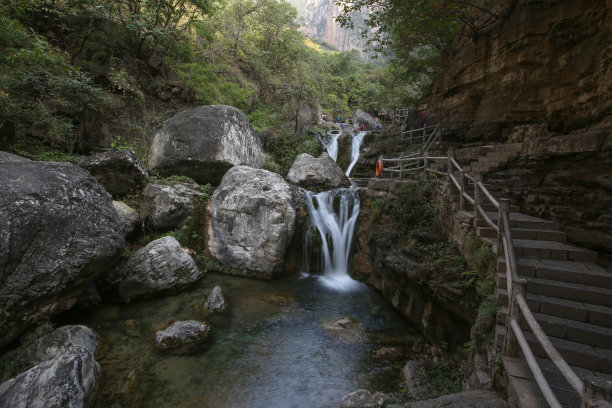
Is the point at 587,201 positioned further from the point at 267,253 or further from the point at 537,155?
the point at 267,253

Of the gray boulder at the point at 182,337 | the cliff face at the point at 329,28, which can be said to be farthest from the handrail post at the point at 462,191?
the cliff face at the point at 329,28

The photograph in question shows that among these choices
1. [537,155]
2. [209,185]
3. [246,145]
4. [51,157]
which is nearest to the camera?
[537,155]

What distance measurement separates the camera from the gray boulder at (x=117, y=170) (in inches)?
348

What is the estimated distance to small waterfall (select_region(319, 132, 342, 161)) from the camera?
17672mm

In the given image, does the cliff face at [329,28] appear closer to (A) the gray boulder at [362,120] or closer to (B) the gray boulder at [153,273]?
(A) the gray boulder at [362,120]

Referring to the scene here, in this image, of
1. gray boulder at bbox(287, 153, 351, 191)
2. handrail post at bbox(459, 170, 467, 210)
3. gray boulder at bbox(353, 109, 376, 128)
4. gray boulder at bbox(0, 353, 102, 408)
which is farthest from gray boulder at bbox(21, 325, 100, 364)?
gray boulder at bbox(353, 109, 376, 128)

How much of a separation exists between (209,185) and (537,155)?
10.3 m

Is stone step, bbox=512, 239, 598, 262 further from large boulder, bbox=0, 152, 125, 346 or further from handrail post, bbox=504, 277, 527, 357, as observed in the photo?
large boulder, bbox=0, 152, 125, 346

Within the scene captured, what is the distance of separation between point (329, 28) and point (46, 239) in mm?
82841

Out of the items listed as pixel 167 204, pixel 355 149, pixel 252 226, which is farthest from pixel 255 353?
pixel 355 149

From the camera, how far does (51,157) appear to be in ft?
30.4

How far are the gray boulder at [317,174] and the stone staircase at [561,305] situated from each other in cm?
850

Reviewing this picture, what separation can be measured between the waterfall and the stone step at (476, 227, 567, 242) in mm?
5093

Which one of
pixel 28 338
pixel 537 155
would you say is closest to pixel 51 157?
pixel 28 338
